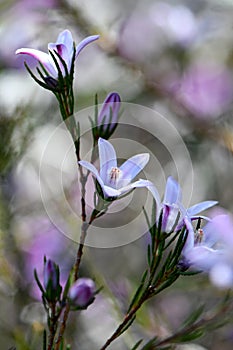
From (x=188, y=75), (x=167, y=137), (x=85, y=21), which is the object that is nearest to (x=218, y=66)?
(x=188, y=75)

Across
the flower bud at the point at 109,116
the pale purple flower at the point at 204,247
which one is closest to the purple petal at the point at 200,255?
the pale purple flower at the point at 204,247

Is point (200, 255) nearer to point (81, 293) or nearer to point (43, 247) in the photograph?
point (81, 293)

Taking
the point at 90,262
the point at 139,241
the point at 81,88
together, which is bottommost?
the point at 139,241

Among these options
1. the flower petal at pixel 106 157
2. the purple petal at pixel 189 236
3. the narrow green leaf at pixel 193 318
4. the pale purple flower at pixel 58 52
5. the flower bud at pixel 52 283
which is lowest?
the narrow green leaf at pixel 193 318

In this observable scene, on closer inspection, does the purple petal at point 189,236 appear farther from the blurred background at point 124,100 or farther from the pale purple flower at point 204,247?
the blurred background at point 124,100

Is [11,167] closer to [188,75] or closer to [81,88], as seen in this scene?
[81,88]
